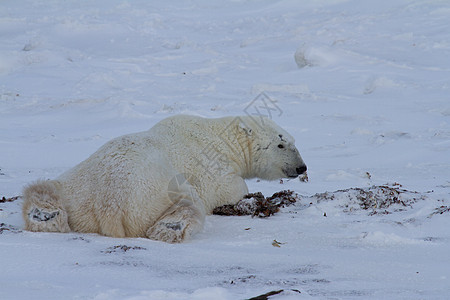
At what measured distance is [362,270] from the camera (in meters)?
2.91

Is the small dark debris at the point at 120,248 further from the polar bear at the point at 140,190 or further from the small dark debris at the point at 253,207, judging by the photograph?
the small dark debris at the point at 253,207

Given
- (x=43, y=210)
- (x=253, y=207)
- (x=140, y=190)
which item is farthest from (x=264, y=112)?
(x=43, y=210)

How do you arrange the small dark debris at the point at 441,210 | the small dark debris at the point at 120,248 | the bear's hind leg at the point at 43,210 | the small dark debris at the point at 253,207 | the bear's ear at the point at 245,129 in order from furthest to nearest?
the bear's ear at the point at 245,129 → the small dark debris at the point at 253,207 → the small dark debris at the point at 441,210 → the bear's hind leg at the point at 43,210 → the small dark debris at the point at 120,248

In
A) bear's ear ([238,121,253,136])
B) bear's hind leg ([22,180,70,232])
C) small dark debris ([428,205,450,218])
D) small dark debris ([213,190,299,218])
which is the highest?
bear's ear ([238,121,253,136])

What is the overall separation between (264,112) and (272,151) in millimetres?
5465

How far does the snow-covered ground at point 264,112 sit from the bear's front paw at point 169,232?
0.10 metres

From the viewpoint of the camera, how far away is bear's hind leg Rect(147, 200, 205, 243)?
385 centimetres

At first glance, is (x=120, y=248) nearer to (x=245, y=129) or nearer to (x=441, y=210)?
(x=245, y=129)

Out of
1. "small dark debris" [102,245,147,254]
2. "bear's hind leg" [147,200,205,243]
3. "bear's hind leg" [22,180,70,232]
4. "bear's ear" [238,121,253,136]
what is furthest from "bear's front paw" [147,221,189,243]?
"bear's ear" [238,121,253,136]

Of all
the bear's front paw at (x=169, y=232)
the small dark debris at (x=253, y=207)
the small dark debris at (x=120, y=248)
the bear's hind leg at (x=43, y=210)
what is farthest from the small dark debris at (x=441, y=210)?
the bear's hind leg at (x=43, y=210)

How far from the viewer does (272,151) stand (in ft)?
17.3

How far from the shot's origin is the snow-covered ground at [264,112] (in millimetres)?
2822

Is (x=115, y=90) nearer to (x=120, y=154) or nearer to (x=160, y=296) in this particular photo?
(x=120, y=154)

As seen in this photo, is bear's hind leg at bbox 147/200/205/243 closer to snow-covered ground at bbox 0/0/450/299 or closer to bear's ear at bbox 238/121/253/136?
snow-covered ground at bbox 0/0/450/299
